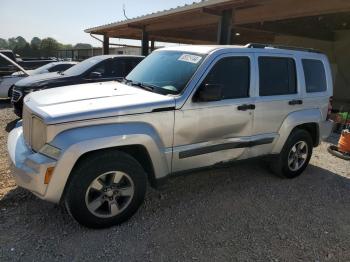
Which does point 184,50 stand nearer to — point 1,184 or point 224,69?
point 224,69

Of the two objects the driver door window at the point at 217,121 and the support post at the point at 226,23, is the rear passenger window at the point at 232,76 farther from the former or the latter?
the support post at the point at 226,23

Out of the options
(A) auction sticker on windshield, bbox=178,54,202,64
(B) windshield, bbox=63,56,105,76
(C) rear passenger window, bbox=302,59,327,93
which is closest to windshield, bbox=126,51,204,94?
(A) auction sticker on windshield, bbox=178,54,202,64

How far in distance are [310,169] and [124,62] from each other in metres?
5.23

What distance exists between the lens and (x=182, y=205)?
4.16 m

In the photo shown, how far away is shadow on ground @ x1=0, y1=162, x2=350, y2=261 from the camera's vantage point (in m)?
3.21

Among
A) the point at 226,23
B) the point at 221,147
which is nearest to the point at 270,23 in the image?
the point at 226,23

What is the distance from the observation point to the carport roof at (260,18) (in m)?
8.37

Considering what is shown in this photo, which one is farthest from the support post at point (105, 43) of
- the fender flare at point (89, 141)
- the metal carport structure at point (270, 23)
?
the fender flare at point (89, 141)

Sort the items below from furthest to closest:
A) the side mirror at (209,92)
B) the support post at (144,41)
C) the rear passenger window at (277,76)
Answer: the support post at (144,41) < the rear passenger window at (277,76) < the side mirror at (209,92)

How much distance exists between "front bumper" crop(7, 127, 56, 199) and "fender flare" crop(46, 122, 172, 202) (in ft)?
0.27

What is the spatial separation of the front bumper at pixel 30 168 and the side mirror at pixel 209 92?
1688 mm

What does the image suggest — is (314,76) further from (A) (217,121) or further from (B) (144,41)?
(B) (144,41)

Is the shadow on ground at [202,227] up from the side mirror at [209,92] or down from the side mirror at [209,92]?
down

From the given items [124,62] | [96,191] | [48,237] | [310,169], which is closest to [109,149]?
[96,191]
